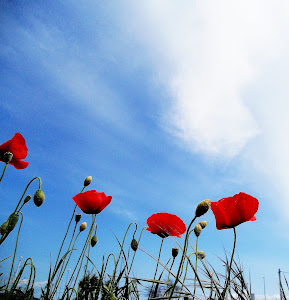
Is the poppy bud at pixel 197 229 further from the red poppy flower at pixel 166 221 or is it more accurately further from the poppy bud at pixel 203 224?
the red poppy flower at pixel 166 221

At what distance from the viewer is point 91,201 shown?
177cm

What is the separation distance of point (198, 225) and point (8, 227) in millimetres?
815

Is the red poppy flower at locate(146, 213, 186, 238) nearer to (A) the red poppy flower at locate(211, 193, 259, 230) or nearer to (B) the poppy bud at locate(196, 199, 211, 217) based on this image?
(A) the red poppy flower at locate(211, 193, 259, 230)

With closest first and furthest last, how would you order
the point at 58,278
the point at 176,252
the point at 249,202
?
the point at 249,202
the point at 58,278
the point at 176,252

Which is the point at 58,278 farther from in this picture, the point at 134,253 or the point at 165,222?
the point at 165,222

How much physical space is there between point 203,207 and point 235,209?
1.16ft

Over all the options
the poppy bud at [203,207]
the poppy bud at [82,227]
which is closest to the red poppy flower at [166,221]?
the poppy bud at [82,227]

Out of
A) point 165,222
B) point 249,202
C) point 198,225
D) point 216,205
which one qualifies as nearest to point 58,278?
point 165,222

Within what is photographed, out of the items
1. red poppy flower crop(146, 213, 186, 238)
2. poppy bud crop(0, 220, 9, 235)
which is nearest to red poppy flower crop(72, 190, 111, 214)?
red poppy flower crop(146, 213, 186, 238)

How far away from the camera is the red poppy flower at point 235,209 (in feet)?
3.75

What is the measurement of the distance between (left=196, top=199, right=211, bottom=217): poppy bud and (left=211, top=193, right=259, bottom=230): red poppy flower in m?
0.34

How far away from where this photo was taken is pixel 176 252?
1.62 metres

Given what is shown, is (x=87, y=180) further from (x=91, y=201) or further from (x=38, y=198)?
(x=38, y=198)

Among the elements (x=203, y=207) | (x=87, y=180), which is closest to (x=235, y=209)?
(x=203, y=207)
